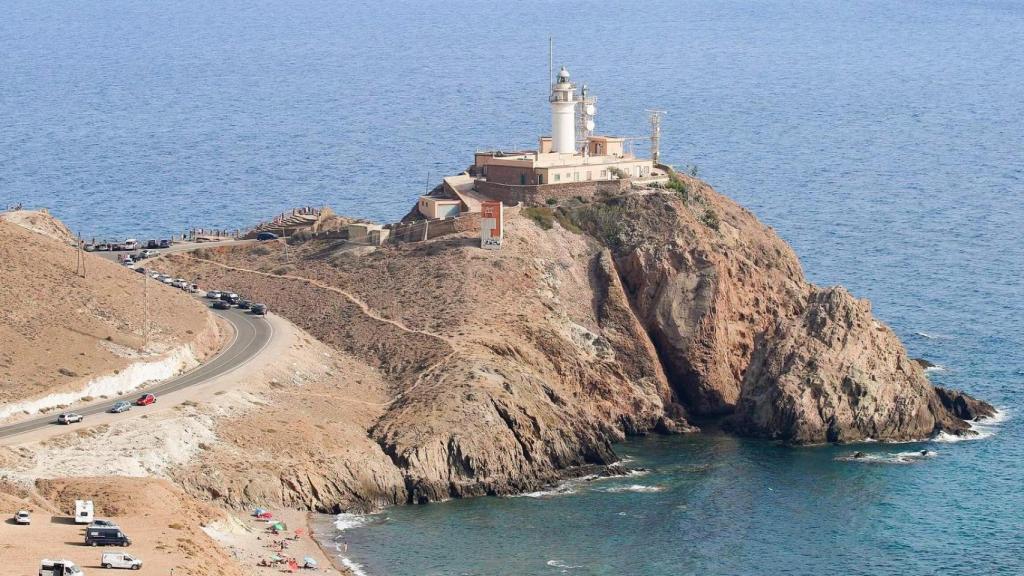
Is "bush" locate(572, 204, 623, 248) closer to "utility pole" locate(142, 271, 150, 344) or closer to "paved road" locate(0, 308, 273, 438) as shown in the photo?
"paved road" locate(0, 308, 273, 438)

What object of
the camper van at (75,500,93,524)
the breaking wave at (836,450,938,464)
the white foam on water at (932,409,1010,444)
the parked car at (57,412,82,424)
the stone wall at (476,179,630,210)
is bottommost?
the camper van at (75,500,93,524)

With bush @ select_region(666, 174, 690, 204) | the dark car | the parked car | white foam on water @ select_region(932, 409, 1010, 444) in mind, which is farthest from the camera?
bush @ select_region(666, 174, 690, 204)

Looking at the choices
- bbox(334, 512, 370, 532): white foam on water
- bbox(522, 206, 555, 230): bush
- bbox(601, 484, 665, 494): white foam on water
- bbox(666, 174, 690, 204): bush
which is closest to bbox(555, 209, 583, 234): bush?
bbox(522, 206, 555, 230): bush

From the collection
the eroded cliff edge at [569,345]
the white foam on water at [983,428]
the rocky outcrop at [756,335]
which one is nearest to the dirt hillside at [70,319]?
the eroded cliff edge at [569,345]

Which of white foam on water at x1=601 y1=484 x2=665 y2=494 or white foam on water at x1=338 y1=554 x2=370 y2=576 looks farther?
white foam on water at x1=601 y1=484 x2=665 y2=494

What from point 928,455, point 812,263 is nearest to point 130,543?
point 928,455

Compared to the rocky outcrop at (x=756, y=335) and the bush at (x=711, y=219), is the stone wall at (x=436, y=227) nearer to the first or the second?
the rocky outcrop at (x=756, y=335)
